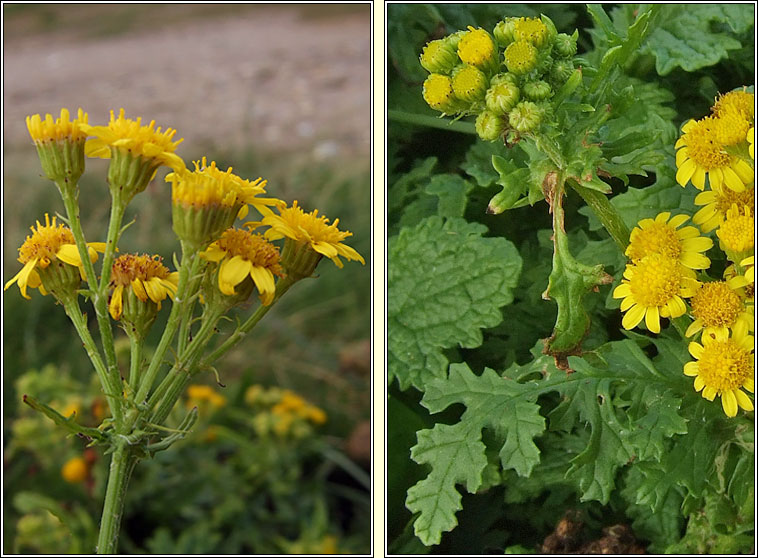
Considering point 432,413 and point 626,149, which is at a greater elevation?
point 626,149

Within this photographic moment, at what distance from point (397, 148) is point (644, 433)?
400 millimetres

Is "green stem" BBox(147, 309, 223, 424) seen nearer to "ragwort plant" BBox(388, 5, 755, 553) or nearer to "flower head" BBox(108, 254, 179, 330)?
"flower head" BBox(108, 254, 179, 330)

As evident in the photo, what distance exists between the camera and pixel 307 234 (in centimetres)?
67

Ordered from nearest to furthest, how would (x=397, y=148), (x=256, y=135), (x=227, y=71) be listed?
(x=397, y=148)
(x=256, y=135)
(x=227, y=71)

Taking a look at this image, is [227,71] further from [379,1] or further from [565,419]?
[565,419]

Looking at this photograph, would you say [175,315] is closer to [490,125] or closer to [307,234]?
[307,234]

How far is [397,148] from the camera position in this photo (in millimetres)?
926

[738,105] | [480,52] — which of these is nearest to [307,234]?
[480,52]

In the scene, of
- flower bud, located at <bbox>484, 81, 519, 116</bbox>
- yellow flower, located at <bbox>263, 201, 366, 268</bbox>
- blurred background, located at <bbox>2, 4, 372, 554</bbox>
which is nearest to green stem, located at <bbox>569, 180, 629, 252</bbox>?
flower bud, located at <bbox>484, 81, 519, 116</bbox>

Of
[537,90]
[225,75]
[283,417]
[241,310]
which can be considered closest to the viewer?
[537,90]

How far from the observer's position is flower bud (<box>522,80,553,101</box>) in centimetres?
70

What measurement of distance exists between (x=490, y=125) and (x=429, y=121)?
20 cm

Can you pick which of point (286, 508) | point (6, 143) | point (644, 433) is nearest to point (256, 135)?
point (6, 143)

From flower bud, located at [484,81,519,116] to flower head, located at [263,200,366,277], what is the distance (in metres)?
0.17
